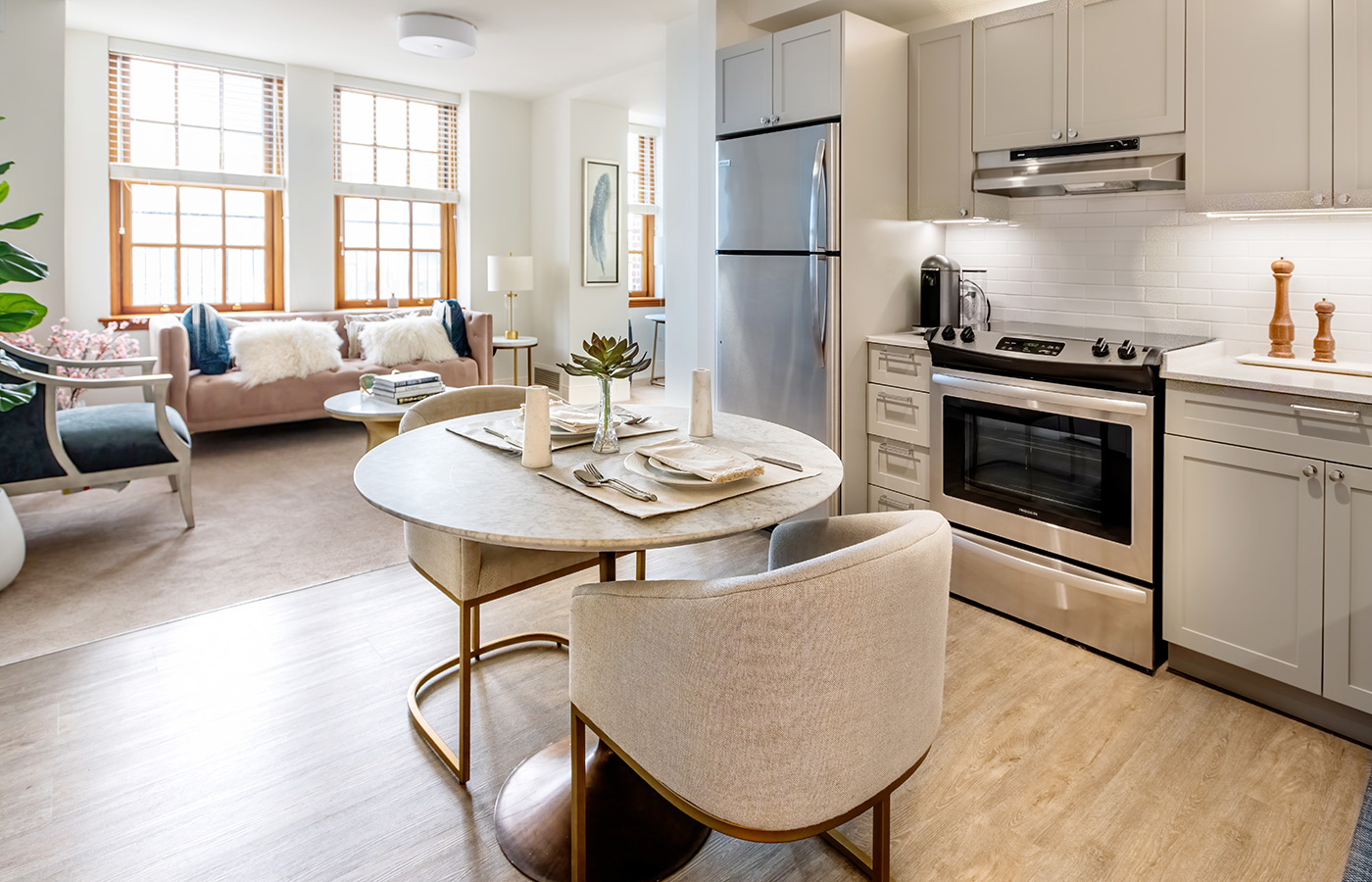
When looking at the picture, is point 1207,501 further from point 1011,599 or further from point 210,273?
point 210,273

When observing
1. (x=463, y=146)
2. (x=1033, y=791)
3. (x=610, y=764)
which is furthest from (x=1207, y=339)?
(x=463, y=146)

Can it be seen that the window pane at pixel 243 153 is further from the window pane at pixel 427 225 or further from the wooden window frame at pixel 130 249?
the window pane at pixel 427 225

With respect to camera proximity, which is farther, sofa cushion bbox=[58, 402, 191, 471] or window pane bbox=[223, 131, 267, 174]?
window pane bbox=[223, 131, 267, 174]

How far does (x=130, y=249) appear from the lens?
5.67 metres

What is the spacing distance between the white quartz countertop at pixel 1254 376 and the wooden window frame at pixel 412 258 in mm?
6092

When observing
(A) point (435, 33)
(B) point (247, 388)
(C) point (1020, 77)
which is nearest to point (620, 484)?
(C) point (1020, 77)

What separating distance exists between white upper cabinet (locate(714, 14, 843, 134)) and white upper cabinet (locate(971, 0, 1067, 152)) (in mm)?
544

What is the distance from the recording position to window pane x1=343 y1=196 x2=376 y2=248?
21.6 feet

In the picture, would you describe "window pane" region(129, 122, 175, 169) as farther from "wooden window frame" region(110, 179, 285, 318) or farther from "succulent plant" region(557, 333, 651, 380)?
"succulent plant" region(557, 333, 651, 380)

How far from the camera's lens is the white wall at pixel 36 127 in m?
4.45

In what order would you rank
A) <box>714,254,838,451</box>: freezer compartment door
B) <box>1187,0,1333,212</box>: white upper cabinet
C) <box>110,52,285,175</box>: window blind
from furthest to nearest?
<box>110,52,285,175</box>: window blind
<box>714,254,838,451</box>: freezer compartment door
<box>1187,0,1333,212</box>: white upper cabinet

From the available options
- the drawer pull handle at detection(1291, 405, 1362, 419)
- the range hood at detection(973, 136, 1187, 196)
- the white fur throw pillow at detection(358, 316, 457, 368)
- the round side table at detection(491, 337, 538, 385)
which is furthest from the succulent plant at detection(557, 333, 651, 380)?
the round side table at detection(491, 337, 538, 385)

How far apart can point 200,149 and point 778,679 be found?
6526 millimetres

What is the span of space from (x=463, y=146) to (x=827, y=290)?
16.6 feet
